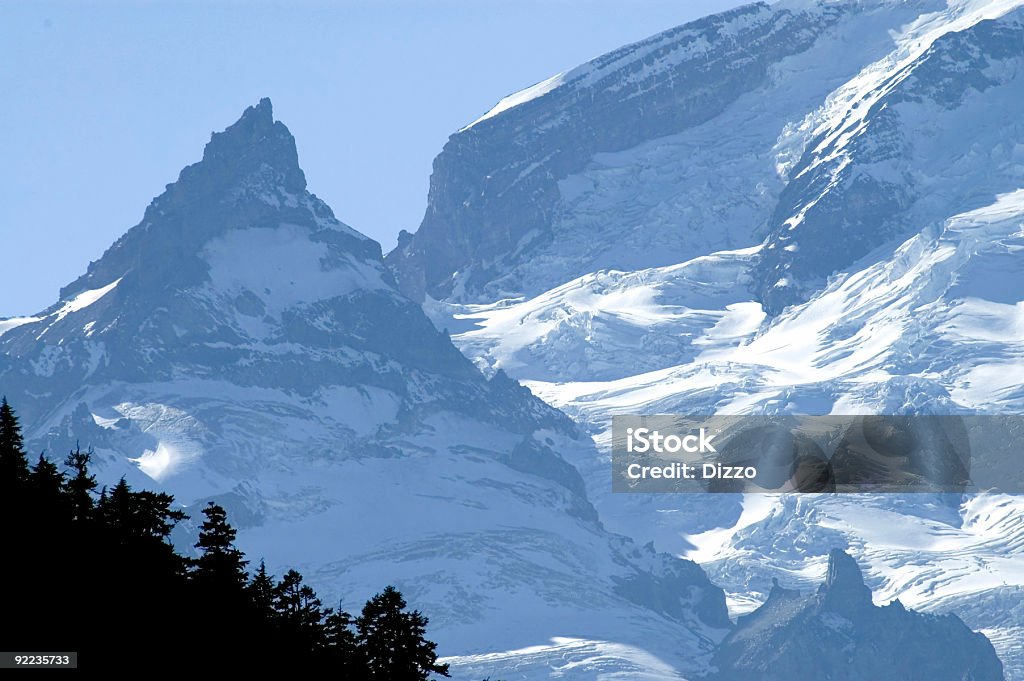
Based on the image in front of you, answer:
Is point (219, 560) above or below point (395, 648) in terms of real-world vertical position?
above

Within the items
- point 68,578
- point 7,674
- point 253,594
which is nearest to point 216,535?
point 253,594

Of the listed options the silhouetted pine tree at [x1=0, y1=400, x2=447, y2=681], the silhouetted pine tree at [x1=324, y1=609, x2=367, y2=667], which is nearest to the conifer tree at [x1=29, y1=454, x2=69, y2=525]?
the silhouetted pine tree at [x1=0, y1=400, x2=447, y2=681]

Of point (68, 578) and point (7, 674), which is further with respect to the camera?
point (68, 578)

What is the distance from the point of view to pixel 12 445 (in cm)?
11588

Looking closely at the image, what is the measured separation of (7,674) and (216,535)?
23017 mm

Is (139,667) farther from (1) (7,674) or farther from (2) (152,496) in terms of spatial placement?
(2) (152,496)

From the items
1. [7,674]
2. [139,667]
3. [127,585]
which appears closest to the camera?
[7,674]

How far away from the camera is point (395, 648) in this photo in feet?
370

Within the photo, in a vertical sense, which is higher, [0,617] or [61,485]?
[61,485]

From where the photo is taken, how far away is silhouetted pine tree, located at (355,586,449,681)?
111 metres

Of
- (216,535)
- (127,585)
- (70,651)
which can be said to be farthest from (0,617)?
(216,535)

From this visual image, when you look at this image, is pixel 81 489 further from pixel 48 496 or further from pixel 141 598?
pixel 141 598

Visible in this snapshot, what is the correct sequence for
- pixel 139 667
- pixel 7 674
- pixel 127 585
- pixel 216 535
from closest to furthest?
pixel 7 674, pixel 139 667, pixel 127 585, pixel 216 535

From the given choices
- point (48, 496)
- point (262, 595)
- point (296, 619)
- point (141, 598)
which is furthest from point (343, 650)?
point (48, 496)
